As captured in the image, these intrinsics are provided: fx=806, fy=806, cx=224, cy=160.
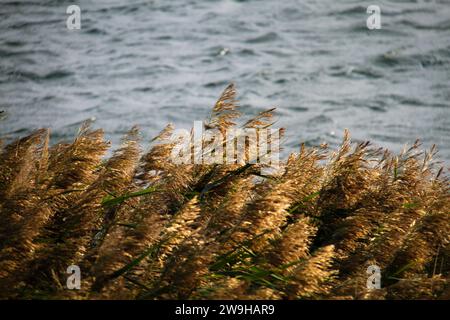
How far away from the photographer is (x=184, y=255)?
396 cm

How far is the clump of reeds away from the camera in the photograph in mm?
3998

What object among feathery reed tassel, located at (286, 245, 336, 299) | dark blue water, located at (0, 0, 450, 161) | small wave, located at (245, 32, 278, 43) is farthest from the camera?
small wave, located at (245, 32, 278, 43)

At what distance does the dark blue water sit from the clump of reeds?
10017 mm

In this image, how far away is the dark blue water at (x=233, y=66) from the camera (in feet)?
55.7

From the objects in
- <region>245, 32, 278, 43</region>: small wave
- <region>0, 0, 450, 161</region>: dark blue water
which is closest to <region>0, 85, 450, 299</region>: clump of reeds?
<region>0, 0, 450, 161</region>: dark blue water

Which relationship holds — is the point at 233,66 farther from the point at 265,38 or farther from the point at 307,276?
the point at 307,276

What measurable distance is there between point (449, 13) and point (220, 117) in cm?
2033

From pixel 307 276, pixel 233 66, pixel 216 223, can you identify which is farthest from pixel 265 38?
pixel 307 276

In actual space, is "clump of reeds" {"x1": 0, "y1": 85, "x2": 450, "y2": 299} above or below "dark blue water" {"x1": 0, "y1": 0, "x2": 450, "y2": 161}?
below

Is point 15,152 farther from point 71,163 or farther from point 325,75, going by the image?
point 325,75

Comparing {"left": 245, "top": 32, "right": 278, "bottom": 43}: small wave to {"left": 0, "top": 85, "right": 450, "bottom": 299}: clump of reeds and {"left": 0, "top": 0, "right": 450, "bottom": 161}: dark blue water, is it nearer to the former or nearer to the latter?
{"left": 0, "top": 0, "right": 450, "bottom": 161}: dark blue water

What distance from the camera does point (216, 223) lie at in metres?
4.21

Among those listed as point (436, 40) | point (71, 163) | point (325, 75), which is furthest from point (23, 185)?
point (436, 40)

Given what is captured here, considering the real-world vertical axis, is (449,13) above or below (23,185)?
above
